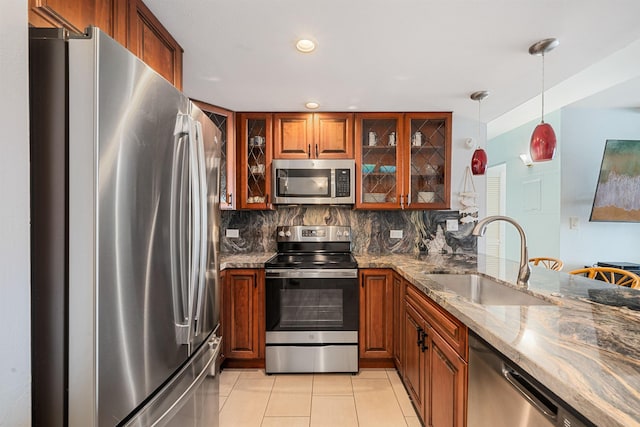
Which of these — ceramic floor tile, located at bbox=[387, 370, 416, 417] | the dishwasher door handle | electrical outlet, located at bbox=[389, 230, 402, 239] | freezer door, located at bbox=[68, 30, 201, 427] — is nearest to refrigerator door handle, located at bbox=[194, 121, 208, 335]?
freezer door, located at bbox=[68, 30, 201, 427]

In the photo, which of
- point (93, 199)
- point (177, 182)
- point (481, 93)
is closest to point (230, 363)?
point (177, 182)

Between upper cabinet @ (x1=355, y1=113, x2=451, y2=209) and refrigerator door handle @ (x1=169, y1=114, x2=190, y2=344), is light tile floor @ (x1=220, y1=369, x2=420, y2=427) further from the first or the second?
upper cabinet @ (x1=355, y1=113, x2=451, y2=209)

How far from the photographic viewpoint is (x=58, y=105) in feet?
2.43

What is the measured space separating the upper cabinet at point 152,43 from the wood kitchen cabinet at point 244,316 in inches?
59.6

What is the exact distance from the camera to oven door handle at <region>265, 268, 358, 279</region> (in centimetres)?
240

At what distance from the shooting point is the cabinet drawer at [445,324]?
1254mm

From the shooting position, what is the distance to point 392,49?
171cm

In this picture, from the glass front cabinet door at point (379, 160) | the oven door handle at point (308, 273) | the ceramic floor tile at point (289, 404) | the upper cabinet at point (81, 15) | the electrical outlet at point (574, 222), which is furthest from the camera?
→ the electrical outlet at point (574, 222)

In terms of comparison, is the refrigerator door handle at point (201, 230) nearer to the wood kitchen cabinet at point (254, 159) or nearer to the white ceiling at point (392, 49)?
the white ceiling at point (392, 49)

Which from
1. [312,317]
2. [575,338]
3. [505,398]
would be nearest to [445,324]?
[505,398]

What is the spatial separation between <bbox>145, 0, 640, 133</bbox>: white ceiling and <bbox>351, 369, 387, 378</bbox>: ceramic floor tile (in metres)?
2.29

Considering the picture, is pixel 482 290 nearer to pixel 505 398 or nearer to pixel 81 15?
pixel 505 398

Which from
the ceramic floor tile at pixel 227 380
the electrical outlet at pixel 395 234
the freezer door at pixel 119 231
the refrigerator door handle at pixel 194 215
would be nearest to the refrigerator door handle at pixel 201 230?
the refrigerator door handle at pixel 194 215

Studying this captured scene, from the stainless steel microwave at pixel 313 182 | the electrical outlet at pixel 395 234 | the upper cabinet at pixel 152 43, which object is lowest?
the electrical outlet at pixel 395 234
